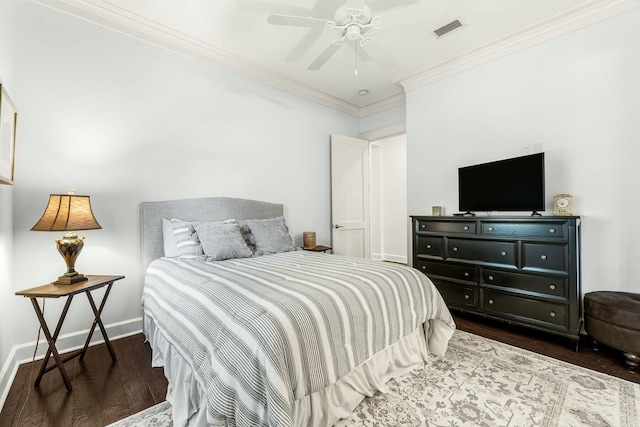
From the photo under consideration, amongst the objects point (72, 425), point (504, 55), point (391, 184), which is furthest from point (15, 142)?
point (391, 184)

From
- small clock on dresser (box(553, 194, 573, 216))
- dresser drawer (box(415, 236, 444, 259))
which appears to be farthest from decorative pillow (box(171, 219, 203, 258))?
small clock on dresser (box(553, 194, 573, 216))

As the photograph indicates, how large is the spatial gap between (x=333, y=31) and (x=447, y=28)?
45.9 inches

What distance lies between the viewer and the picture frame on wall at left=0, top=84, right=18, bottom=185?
169 centimetres

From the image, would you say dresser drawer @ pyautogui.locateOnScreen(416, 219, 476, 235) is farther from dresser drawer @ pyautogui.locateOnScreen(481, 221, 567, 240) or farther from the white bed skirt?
the white bed skirt

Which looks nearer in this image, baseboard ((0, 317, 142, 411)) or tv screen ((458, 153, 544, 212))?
baseboard ((0, 317, 142, 411))

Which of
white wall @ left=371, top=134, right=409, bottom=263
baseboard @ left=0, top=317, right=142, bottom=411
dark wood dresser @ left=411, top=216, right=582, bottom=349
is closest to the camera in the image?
baseboard @ left=0, top=317, right=142, bottom=411

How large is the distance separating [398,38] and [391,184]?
3600 millimetres

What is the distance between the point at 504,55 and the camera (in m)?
3.09

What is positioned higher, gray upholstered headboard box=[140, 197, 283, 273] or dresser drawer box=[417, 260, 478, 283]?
gray upholstered headboard box=[140, 197, 283, 273]

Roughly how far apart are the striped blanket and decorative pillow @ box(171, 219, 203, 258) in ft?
1.09

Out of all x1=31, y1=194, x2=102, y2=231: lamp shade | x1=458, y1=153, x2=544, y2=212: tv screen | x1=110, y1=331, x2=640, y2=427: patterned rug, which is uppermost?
x1=458, y1=153, x2=544, y2=212: tv screen

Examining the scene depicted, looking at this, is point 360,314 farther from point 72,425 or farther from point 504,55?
point 504,55

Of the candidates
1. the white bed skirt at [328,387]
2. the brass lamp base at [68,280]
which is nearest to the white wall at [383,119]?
the white bed skirt at [328,387]

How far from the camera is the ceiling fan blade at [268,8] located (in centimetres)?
242
